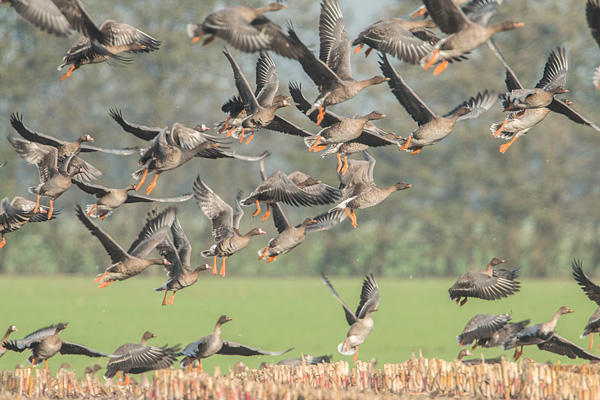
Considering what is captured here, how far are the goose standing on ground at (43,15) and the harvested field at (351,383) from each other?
3.98 m

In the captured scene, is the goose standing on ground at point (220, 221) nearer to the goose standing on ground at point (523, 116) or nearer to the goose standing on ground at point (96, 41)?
the goose standing on ground at point (96, 41)

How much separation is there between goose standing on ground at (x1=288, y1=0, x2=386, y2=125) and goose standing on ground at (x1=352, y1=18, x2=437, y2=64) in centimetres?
39

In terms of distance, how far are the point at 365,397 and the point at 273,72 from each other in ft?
18.3

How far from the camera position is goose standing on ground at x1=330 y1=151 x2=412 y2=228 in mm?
12203

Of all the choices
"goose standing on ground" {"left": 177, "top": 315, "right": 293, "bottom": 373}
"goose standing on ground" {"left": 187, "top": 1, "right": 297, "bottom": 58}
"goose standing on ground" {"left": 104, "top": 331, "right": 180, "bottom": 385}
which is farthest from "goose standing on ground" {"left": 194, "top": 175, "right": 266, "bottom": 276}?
"goose standing on ground" {"left": 187, "top": 1, "right": 297, "bottom": 58}

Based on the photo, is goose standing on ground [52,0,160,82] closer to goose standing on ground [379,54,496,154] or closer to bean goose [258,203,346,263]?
bean goose [258,203,346,263]

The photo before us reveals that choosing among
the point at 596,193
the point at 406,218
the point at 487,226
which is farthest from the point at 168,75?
the point at 596,193

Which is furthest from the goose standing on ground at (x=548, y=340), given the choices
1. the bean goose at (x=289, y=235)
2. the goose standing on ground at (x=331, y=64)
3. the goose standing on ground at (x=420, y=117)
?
the goose standing on ground at (x=331, y=64)

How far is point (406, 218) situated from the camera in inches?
2596

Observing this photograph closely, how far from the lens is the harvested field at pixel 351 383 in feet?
31.3

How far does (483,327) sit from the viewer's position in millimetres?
12430

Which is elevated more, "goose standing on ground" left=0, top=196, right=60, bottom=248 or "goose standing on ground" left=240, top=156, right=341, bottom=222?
"goose standing on ground" left=240, top=156, right=341, bottom=222

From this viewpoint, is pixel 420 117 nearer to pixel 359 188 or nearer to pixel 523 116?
pixel 523 116

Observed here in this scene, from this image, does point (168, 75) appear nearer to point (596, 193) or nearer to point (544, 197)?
point (544, 197)
